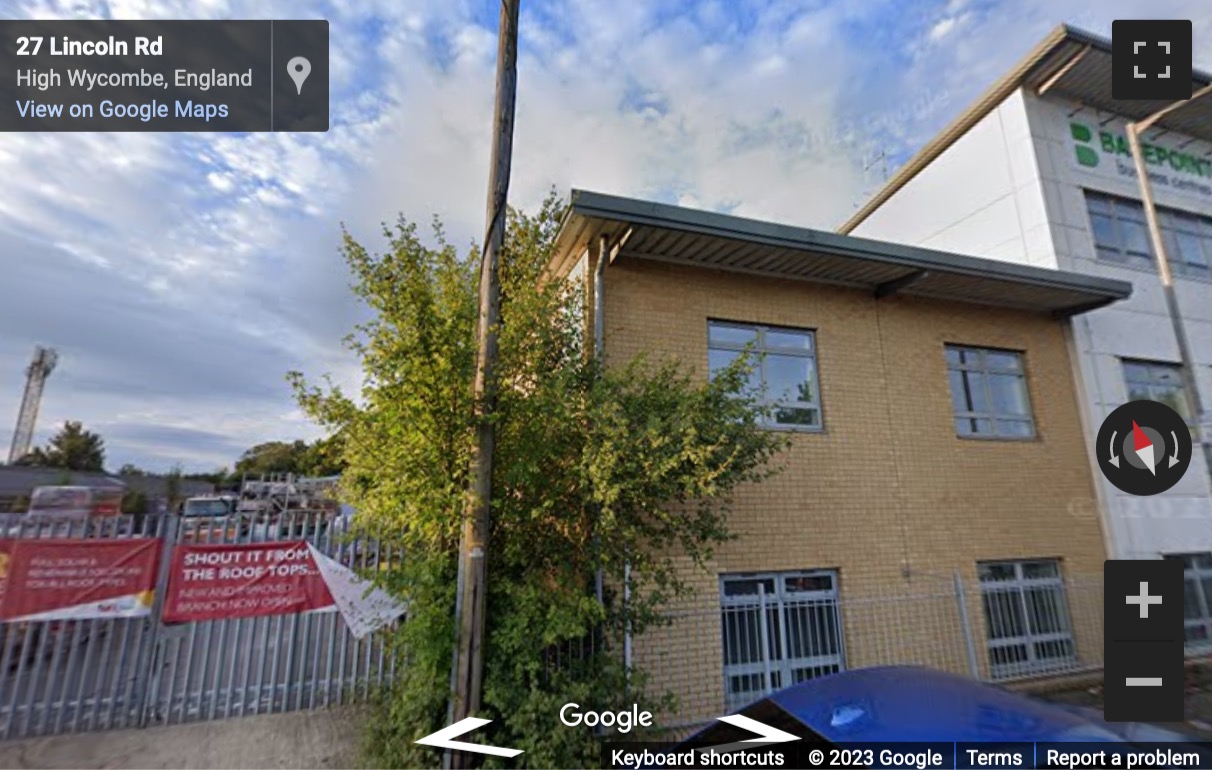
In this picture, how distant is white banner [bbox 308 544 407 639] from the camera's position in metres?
5.82

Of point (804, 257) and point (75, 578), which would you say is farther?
point (804, 257)

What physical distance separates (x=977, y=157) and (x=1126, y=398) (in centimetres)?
557

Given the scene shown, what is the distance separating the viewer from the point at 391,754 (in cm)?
455

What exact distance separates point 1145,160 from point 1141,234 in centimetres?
181

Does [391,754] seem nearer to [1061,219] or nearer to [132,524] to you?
[132,524]

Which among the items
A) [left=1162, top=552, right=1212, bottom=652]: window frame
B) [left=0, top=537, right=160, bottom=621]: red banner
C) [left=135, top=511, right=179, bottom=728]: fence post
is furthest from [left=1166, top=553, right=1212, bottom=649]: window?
[left=0, top=537, right=160, bottom=621]: red banner

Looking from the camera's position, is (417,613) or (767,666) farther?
(767,666)

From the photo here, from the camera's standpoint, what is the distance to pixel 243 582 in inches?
227

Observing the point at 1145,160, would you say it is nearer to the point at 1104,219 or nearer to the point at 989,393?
the point at 1104,219

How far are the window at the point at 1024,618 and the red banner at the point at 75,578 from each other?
10235mm

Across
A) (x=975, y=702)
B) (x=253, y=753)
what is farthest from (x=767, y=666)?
(x=253, y=753)

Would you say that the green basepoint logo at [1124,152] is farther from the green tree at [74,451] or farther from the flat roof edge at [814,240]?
the green tree at [74,451]

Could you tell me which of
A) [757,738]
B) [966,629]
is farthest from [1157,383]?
[757,738]

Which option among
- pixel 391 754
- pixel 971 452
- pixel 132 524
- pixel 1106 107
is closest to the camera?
pixel 391 754
